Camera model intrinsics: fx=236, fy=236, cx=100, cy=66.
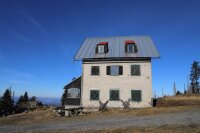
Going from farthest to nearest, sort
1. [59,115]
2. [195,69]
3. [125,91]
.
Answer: [195,69]
[125,91]
[59,115]

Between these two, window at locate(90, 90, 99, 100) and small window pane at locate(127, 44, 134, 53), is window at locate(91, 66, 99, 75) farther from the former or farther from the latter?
small window pane at locate(127, 44, 134, 53)

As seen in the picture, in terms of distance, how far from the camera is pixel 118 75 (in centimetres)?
3334

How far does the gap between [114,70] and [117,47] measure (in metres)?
4.43

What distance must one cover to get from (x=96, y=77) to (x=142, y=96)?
6.99m

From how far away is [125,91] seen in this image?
32.9 metres

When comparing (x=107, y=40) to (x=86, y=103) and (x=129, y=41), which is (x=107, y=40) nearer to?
(x=129, y=41)

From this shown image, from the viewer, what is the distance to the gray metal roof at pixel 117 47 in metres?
33.8

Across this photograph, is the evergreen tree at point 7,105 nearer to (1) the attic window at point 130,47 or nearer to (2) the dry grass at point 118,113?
(2) the dry grass at point 118,113

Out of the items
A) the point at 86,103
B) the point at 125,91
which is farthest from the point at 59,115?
the point at 125,91

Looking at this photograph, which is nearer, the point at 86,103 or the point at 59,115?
the point at 59,115

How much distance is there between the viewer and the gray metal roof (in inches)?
1332

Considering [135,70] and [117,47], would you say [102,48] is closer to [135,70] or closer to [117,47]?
[117,47]

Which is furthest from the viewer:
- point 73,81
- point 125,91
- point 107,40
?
point 107,40

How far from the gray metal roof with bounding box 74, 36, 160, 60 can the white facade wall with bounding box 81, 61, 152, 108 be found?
117 cm
